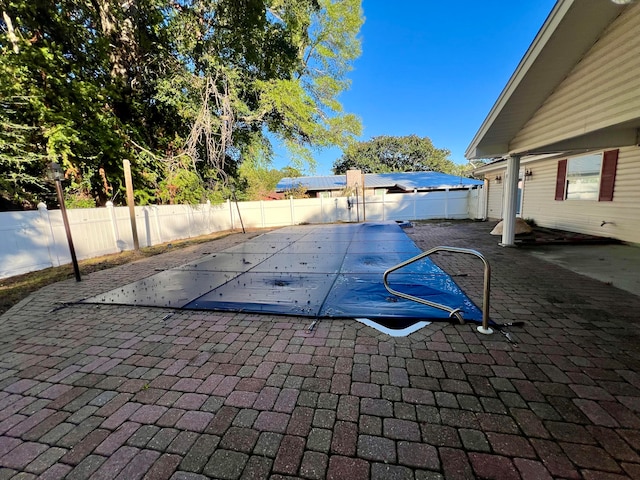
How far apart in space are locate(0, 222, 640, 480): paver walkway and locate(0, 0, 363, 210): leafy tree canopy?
22.4 ft

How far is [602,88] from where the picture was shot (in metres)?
3.86

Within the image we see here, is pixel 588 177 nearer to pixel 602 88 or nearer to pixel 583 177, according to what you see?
pixel 583 177

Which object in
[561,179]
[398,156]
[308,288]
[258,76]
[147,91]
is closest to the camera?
[308,288]

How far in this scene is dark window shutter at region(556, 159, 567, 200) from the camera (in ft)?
26.6

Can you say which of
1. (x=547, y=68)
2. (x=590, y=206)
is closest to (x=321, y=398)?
(x=547, y=68)

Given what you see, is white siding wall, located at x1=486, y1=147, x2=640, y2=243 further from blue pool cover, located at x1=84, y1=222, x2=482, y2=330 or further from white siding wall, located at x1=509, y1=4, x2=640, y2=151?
blue pool cover, located at x1=84, y1=222, x2=482, y2=330

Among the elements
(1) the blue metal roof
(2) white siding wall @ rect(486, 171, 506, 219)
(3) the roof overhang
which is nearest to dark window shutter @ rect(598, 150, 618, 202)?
(3) the roof overhang

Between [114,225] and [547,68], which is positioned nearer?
[547,68]

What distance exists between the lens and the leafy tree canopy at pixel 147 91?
695cm

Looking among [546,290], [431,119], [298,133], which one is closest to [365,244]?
[546,290]

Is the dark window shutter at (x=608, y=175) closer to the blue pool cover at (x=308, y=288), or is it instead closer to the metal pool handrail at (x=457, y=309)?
the blue pool cover at (x=308, y=288)

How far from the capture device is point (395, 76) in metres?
18.4

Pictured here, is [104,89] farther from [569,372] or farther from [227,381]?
[569,372]

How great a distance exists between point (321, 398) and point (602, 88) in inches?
217
